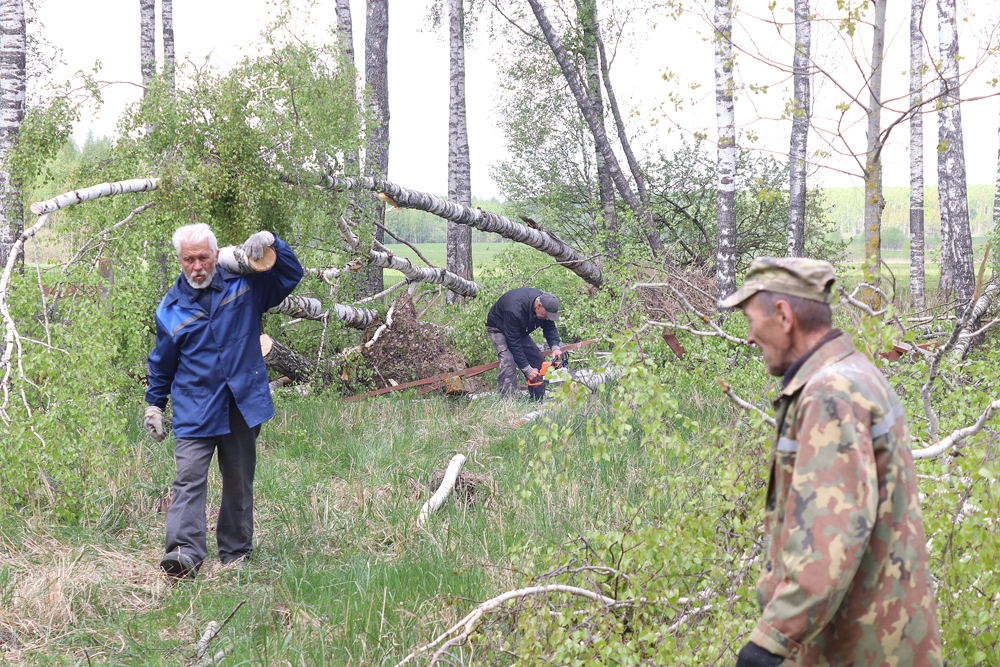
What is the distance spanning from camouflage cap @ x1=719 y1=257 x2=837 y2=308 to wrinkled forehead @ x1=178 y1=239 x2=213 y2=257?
10.9ft

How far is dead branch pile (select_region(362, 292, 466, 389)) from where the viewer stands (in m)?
9.53

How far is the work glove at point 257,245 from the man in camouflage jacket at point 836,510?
3.16 metres

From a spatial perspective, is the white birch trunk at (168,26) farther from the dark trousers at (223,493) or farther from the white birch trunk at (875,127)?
the white birch trunk at (875,127)

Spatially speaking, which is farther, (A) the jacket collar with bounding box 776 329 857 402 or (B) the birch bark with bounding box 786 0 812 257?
(B) the birch bark with bounding box 786 0 812 257

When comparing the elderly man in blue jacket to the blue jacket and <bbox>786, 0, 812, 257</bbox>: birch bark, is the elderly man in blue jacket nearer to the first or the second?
the blue jacket

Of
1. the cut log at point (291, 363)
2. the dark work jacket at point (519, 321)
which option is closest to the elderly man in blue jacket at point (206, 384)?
the cut log at point (291, 363)

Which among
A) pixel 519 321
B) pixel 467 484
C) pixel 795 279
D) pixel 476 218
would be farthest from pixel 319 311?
pixel 795 279

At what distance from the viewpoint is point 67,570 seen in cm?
402

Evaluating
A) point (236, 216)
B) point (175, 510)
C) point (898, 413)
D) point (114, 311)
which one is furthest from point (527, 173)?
point (898, 413)

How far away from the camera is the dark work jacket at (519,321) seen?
9453mm

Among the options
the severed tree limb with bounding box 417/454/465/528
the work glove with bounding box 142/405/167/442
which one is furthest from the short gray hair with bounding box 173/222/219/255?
the severed tree limb with bounding box 417/454/465/528

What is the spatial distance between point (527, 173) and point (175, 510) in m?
15.7

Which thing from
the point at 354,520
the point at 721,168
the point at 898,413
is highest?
the point at 721,168

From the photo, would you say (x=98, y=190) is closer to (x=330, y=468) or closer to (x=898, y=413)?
(x=330, y=468)
